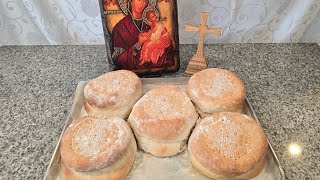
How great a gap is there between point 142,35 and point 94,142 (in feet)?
1.16

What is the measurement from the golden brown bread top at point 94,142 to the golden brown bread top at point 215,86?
20 cm

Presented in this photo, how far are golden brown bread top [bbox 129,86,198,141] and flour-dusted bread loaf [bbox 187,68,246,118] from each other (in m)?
0.03

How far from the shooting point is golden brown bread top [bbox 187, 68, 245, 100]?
71 centimetres

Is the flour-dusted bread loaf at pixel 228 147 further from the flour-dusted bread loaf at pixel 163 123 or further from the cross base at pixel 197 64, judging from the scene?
the cross base at pixel 197 64

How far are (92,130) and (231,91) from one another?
36 centimetres

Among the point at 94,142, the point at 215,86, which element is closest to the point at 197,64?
the point at 215,86

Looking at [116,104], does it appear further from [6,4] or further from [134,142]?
[6,4]

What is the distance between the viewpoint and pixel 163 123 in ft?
2.11

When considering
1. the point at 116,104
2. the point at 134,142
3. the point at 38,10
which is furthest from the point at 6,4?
the point at 134,142

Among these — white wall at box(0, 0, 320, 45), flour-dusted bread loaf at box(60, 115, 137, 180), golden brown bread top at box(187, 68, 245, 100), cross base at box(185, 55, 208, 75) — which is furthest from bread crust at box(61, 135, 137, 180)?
white wall at box(0, 0, 320, 45)

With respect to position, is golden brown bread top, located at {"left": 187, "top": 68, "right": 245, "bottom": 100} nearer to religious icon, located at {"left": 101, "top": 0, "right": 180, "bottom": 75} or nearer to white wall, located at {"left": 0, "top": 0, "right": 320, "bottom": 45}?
religious icon, located at {"left": 101, "top": 0, "right": 180, "bottom": 75}

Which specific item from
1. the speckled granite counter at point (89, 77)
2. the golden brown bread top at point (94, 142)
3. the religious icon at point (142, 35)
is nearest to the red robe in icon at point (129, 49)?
the religious icon at point (142, 35)

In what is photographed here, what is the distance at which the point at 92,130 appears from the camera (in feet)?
2.08

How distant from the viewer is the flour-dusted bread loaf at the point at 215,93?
2.28 feet
